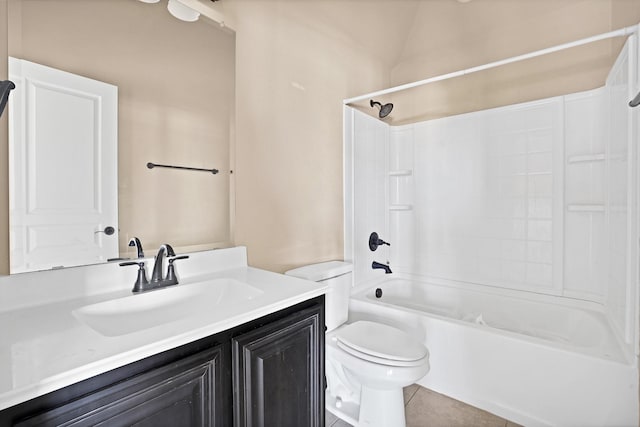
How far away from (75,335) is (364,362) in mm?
1149

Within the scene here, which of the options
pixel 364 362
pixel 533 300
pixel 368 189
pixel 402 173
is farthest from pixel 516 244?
pixel 364 362

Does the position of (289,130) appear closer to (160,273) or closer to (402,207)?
(160,273)

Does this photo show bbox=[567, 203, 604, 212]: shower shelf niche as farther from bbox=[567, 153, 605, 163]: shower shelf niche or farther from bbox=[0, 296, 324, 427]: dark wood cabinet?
bbox=[0, 296, 324, 427]: dark wood cabinet

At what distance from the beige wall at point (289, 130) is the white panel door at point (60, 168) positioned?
58 cm

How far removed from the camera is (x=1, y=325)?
812mm

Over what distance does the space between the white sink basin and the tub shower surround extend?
117 cm

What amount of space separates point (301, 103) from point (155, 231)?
1149 millimetres

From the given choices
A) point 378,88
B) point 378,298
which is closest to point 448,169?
point 378,88

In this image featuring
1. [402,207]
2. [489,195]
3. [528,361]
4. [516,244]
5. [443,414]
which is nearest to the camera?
[528,361]

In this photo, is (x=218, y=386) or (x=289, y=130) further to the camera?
(x=289, y=130)

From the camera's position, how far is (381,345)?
1.54 metres

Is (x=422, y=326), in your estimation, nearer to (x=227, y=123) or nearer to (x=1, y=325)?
(x=227, y=123)

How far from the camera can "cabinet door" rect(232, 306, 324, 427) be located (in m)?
0.92

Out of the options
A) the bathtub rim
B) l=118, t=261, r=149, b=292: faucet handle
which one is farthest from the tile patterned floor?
l=118, t=261, r=149, b=292: faucet handle
